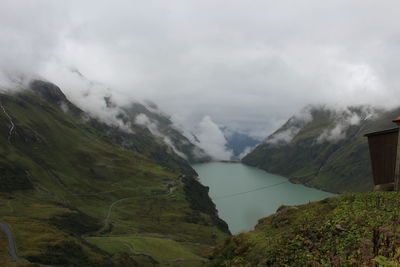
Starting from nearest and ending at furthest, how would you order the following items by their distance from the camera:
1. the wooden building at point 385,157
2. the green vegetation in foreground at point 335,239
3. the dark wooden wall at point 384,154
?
the green vegetation in foreground at point 335,239
the wooden building at point 385,157
the dark wooden wall at point 384,154

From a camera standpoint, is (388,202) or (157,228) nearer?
(388,202)

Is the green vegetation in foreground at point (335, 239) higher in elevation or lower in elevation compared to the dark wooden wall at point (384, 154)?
lower

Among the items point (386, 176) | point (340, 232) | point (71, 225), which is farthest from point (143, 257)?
point (340, 232)

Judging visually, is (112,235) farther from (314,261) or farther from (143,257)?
(314,261)

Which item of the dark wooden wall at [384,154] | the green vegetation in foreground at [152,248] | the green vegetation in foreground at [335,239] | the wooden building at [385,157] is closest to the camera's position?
the green vegetation in foreground at [335,239]

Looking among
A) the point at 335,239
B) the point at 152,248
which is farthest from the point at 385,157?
the point at 152,248

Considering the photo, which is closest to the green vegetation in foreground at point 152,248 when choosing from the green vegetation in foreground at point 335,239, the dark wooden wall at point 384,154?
the dark wooden wall at point 384,154

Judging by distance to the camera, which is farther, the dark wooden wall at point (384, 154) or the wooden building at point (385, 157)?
the dark wooden wall at point (384, 154)

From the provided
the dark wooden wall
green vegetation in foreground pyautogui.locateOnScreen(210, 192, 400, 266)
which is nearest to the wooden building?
the dark wooden wall

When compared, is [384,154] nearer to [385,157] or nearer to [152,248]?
[385,157]

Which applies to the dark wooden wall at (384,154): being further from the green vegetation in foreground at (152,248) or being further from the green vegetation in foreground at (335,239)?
the green vegetation in foreground at (152,248)

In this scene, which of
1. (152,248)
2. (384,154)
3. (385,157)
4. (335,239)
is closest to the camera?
(335,239)
